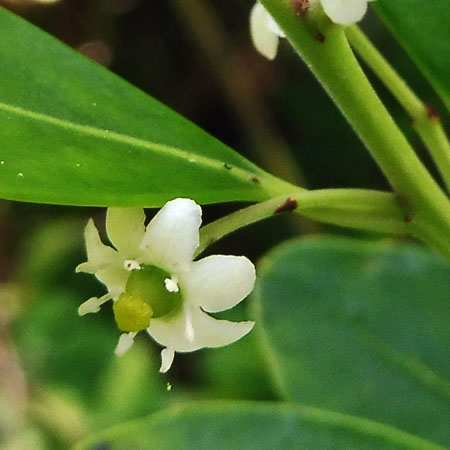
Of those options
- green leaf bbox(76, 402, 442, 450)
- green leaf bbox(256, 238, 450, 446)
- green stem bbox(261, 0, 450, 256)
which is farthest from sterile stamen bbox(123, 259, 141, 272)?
green leaf bbox(256, 238, 450, 446)

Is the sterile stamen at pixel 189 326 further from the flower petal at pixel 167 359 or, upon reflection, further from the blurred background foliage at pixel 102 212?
the blurred background foliage at pixel 102 212

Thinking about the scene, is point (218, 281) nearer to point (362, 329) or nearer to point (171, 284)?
point (171, 284)

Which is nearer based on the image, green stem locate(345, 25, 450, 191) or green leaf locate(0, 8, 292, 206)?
green leaf locate(0, 8, 292, 206)

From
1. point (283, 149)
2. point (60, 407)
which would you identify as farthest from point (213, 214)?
point (60, 407)

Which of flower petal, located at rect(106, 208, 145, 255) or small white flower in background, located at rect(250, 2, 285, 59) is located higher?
small white flower in background, located at rect(250, 2, 285, 59)

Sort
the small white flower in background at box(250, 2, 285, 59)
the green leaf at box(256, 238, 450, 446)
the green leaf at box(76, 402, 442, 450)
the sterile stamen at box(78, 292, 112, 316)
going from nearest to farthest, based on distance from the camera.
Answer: the sterile stamen at box(78, 292, 112, 316) → the small white flower in background at box(250, 2, 285, 59) → the green leaf at box(76, 402, 442, 450) → the green leaf at box(256, 238, 450, 446)

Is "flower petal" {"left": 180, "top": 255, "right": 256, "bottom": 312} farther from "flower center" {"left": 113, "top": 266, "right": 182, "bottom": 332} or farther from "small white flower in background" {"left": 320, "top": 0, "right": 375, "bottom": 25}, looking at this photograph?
"small white flower in background" {"left": 320, "top": 0, "right": 375, "bottom": 25}

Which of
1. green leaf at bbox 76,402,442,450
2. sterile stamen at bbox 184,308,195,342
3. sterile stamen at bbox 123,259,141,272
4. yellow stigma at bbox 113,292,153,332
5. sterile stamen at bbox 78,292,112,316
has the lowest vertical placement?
green leaf at bbox 76,402,442,450

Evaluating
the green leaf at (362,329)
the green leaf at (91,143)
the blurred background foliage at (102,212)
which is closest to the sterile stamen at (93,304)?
the green leaf at (91,143)

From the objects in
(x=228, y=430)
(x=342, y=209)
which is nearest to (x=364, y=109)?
(x=342, y=209)

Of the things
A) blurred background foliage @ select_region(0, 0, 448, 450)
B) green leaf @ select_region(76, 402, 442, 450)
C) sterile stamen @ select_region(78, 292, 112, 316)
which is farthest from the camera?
blurred background foliage @ select_region(0, 0, 448, 450)
